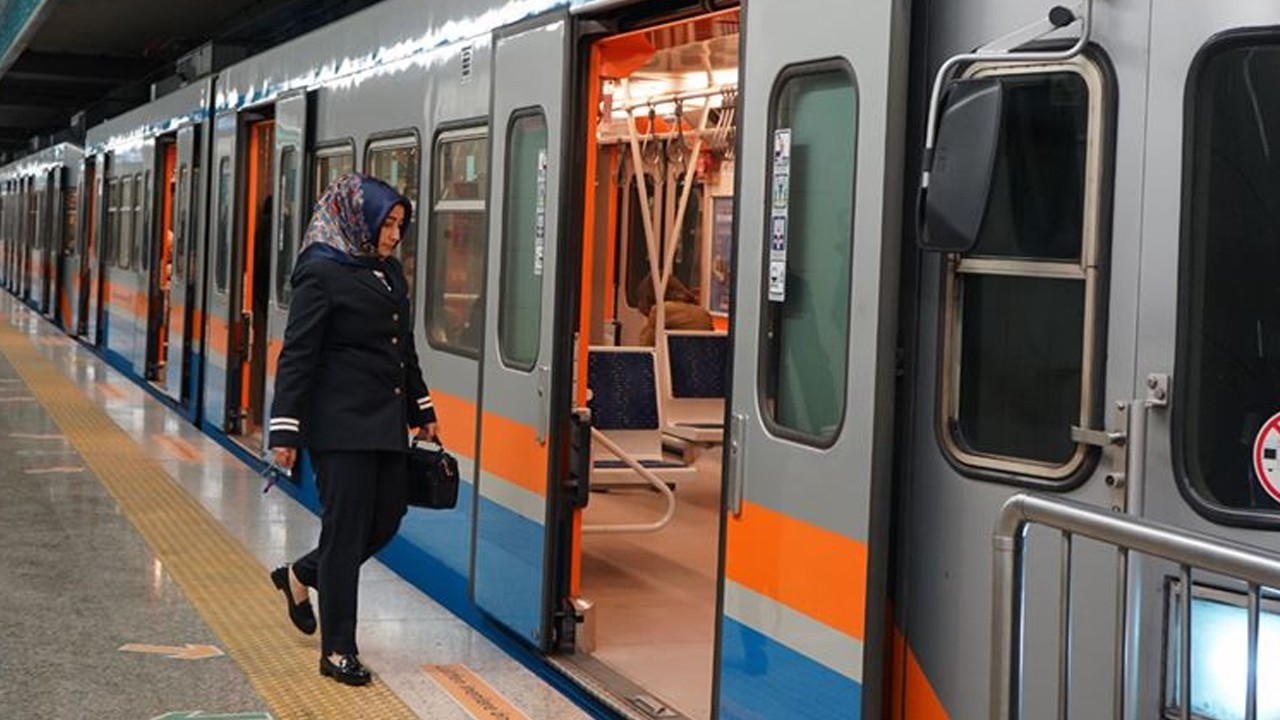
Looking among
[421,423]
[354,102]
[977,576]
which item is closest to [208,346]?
[354,102]

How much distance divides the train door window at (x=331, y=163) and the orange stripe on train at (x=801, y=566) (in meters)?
4.75

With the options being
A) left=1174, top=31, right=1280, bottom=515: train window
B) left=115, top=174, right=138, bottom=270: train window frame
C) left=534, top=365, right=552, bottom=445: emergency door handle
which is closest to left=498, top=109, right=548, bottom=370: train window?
left=534, top=365, right=552, bottom=445: emergency door handle

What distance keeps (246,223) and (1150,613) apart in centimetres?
955

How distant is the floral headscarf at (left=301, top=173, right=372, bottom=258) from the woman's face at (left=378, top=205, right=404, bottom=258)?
4 centimetres

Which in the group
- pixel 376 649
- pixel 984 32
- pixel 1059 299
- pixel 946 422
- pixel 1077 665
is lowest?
pixel 376 649

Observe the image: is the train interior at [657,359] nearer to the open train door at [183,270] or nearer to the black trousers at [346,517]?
the black trousers at [346,517]

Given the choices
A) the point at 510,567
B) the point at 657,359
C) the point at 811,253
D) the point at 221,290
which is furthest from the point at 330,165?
the point at 811,253

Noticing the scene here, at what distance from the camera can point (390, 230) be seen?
6051mm

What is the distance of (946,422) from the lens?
3.89 metres

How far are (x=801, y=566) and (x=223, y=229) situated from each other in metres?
9.16

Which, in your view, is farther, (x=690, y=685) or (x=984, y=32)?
(x=690, y=685)

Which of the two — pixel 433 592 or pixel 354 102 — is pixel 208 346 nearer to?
pixel 354 102

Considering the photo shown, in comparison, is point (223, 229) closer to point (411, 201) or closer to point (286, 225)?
point (286, 225)

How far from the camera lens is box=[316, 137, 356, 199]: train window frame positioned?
8.96m
